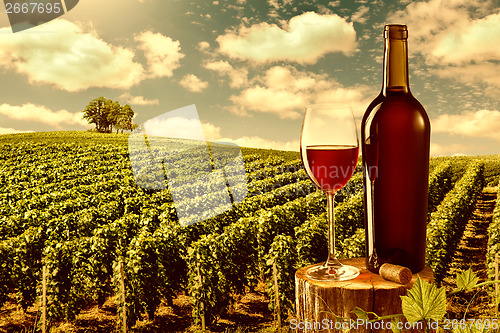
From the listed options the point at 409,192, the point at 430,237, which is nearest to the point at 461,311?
the point at 430,237

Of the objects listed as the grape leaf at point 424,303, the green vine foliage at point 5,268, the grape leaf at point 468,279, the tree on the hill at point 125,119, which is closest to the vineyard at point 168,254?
the green vine foliage at point 5,268

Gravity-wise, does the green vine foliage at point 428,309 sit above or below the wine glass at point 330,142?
below

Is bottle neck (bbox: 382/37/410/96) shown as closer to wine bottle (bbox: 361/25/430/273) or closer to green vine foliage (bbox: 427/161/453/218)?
wine bottle (bbox: 361/25/430/273)

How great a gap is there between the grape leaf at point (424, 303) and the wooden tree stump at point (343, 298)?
139 cm

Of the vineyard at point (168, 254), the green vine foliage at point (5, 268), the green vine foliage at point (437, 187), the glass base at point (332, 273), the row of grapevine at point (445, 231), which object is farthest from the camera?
the green vine foliage at point (437, 187)

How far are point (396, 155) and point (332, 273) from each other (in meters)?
0.66

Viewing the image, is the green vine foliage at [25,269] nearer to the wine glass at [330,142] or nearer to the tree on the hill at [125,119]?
the wine glass at [330,142]

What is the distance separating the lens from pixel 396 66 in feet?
6.64

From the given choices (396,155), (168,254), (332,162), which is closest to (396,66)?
(396,155)

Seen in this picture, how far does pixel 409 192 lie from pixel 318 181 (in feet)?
1.37

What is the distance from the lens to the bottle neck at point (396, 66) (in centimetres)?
200

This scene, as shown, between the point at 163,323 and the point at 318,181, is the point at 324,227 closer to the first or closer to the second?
the point at 163,323

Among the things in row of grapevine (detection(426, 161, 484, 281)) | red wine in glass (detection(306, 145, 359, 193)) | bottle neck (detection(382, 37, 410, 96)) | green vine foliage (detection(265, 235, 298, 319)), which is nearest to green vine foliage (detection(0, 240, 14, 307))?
green vine foliage (detection(265, 235, 298, 319))

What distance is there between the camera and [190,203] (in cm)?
1356
